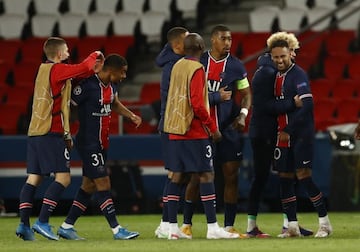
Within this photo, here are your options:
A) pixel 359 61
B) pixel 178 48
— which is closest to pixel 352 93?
pixel 359 61

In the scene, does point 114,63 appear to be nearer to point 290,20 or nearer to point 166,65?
point 166,65

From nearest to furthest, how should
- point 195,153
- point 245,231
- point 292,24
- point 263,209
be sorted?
point 195,153, point 245,231, point 263,209, point 292,24

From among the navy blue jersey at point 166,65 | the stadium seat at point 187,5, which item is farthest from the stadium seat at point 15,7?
the navy blue jersey at point 166,65

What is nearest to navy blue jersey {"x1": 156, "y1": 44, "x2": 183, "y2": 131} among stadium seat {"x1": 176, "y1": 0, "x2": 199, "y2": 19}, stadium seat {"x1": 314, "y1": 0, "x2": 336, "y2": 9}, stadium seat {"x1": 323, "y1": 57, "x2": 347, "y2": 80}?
stadium seat {"x1": 323, "y1": 57, "x2": 347, "y2": 80}

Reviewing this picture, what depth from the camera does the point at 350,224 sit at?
A: 603 inches

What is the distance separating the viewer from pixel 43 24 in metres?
23.7

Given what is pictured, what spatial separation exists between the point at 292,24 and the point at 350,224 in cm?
781

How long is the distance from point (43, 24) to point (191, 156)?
11689 mm

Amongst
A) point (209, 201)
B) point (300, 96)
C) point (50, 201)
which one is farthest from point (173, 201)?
point (300, 96)

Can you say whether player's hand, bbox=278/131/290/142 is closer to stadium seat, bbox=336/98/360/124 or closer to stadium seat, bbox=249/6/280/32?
stadium seat, bbox=336/98/360/124

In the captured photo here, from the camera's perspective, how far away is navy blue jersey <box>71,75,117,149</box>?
1305 cm

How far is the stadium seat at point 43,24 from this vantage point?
23.5 metres

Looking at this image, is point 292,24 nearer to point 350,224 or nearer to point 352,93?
point 352,93

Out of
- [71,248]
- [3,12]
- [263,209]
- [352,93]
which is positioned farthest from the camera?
[3,12]
